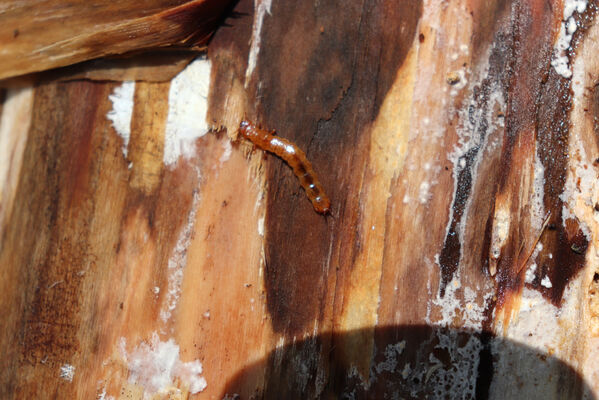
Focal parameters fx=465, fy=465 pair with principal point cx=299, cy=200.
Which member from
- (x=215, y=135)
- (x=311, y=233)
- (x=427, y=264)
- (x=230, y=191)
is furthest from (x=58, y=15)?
(x=427, y=264)

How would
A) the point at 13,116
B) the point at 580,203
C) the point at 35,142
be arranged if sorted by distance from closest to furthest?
the point at 580,203 < the point at 35,142 < the point at 13,116

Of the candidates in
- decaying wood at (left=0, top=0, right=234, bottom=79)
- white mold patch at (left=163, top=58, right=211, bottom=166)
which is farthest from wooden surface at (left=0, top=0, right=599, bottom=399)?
decaying wood at (left=0, top=0, right=234, bottom=79)

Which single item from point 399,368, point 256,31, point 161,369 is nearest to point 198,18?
point 256,31

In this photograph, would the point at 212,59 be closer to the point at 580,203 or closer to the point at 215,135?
the point at 215,135

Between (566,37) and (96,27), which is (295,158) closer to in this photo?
(96,27)

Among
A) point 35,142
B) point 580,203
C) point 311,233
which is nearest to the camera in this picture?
point 580,203

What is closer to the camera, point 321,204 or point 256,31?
point 321,204
